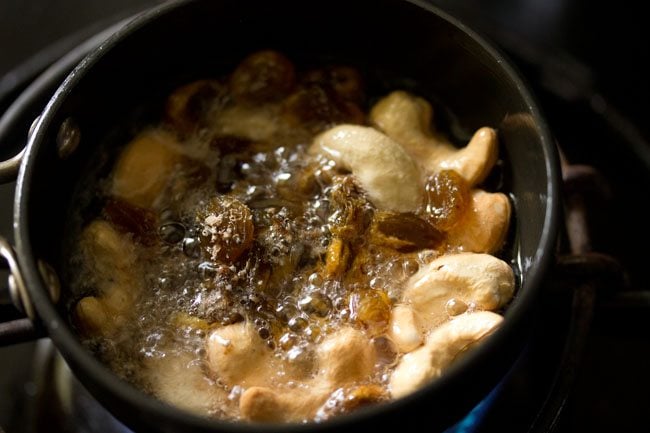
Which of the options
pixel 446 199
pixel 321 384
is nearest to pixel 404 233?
pixel 446 199

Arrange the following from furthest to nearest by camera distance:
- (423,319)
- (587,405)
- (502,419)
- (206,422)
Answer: (587,405) < (502,419) < (423,319) < (206,422)

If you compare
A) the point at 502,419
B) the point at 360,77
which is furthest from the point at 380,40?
the point at 502,419

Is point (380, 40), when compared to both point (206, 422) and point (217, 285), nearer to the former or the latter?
point (217, 285)

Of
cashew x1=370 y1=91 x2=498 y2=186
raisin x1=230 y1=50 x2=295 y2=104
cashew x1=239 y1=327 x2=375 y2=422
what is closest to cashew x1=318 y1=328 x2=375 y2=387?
cashew x1=239 y1=327 x2=375 y2=422

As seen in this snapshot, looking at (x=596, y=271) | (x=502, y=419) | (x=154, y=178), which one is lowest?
(x=502, y=419)

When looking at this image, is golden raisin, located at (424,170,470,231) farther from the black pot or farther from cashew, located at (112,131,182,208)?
cashew, located at (112,131,182,208)
